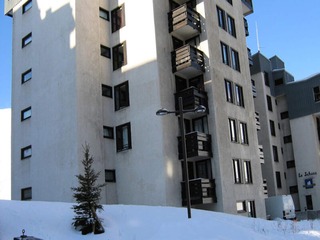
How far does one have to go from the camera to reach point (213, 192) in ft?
83.3

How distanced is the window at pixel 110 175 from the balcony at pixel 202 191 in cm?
475

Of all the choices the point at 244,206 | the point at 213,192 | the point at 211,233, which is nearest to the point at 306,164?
the point at 244,206

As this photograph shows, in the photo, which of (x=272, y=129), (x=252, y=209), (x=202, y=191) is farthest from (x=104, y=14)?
(x=272, y=129)

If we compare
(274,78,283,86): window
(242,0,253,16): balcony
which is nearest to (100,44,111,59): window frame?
(242,0,253,16): balcony

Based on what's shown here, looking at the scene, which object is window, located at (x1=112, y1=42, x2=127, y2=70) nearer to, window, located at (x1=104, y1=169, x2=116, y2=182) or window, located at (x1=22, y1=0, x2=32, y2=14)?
window, located at (x1=104, y1=169, x2=116, y2=182)

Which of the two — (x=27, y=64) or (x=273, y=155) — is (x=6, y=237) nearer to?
(x=27, y=64)

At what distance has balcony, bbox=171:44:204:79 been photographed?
86.0 ft

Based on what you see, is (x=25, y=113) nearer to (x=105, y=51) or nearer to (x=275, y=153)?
(x=105, y=51)

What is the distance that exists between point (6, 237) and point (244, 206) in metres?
18.9

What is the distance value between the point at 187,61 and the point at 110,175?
8.76 metres

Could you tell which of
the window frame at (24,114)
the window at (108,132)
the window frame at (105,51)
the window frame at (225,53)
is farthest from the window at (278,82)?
the window frame at (24,114)

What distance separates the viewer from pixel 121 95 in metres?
28.5

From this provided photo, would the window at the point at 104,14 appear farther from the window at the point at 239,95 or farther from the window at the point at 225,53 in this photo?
the window at the point at 239,95

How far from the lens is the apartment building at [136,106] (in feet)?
83.9
